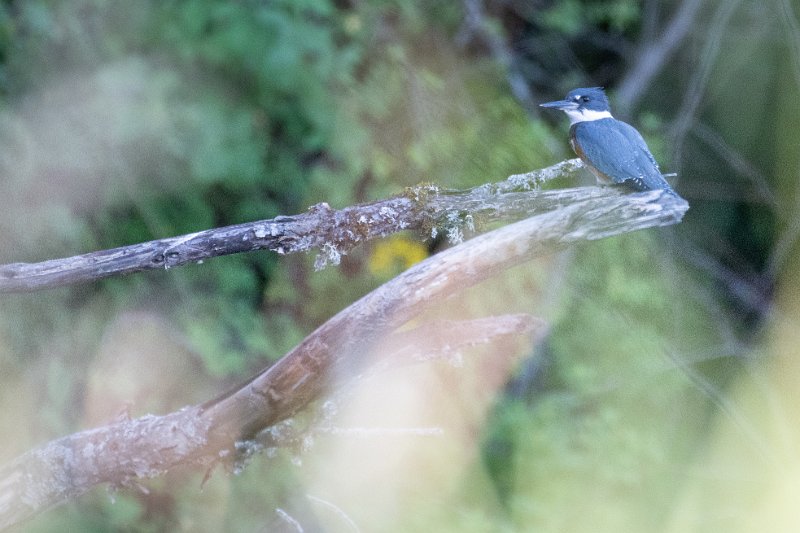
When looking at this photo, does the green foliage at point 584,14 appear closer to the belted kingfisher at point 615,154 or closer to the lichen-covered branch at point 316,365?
the belted kingfisher at point 615,154

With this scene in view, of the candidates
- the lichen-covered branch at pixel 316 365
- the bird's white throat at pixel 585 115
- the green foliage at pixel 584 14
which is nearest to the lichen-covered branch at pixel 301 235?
the lichen-covered branch at pixel 316 365

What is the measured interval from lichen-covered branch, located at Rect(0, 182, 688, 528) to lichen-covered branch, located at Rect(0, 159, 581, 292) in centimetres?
9

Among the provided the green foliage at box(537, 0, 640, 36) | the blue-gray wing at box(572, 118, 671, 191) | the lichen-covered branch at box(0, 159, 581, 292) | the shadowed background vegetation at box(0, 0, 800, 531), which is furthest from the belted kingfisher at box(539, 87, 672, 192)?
the green foliage at box(537, 0, 640, 36)

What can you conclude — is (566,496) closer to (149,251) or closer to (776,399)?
(776,399)

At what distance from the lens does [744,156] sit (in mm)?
4293

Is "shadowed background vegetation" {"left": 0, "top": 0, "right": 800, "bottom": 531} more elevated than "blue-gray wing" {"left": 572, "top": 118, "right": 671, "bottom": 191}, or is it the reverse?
"blue-gray wing" {"left": 572, "top": 118, "right": 671, "bottom": 191}

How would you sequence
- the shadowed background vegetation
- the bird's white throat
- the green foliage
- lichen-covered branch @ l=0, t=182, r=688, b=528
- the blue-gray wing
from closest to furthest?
lichen-covered branch @ l=0, t=182, r=688, b=528, the blue-gray wing, the bird's white throat, the shadowed background vegetation, the green foliage

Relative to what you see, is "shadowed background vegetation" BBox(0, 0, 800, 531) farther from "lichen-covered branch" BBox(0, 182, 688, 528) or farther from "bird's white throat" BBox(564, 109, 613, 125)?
"lichen-covered branch" BBox(0, 182, 688, 528)

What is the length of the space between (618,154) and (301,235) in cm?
82

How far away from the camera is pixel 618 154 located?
207 centimetres

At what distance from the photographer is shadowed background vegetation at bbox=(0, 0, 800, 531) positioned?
11.9 ft

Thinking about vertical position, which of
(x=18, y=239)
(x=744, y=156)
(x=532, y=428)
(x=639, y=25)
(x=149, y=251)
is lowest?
(x=532, y=428)

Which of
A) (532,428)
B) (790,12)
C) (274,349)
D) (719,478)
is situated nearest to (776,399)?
(719,478)

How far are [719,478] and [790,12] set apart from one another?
7.43 feet
